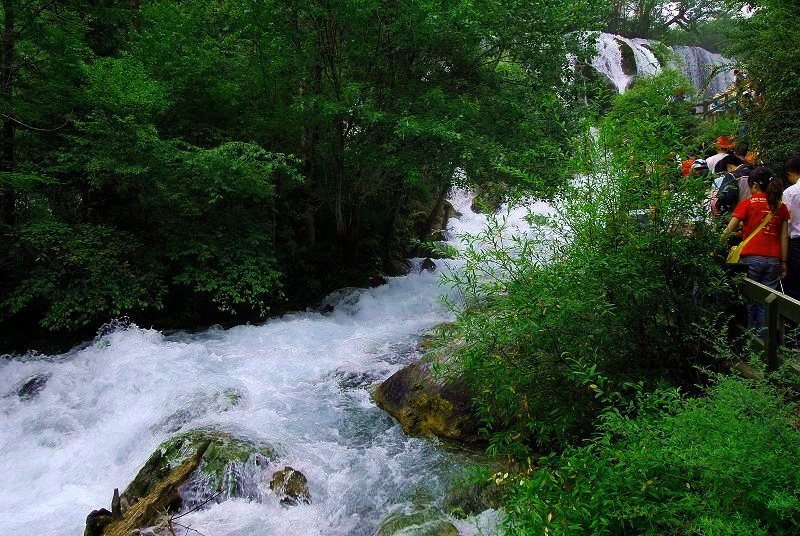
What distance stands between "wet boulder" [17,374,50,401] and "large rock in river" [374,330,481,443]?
488 centimetres

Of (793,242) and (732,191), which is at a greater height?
(732,191)

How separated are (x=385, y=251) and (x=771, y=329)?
35.2ft

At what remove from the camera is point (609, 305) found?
3.78 m

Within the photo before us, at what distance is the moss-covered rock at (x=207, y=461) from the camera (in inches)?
196

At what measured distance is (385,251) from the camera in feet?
46.4

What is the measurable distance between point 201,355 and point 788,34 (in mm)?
11330

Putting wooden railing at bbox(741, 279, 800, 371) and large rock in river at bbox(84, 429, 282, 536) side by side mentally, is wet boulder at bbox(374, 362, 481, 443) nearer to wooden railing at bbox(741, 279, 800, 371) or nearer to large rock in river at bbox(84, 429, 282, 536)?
large rock in river at bbox(84, 429, 282, 536)

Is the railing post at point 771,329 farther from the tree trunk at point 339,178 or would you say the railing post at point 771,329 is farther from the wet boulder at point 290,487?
the tree trunk at point 339,178

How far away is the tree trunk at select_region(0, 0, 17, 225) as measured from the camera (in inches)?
327

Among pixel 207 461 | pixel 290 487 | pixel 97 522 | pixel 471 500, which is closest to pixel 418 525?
pixel 471 500

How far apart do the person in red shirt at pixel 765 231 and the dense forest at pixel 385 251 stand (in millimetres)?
731

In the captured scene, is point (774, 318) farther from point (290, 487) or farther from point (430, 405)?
point (290, 487)

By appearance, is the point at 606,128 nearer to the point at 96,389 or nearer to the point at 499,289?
the point at 499,289

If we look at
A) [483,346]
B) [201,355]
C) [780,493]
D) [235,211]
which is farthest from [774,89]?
[201,355]
